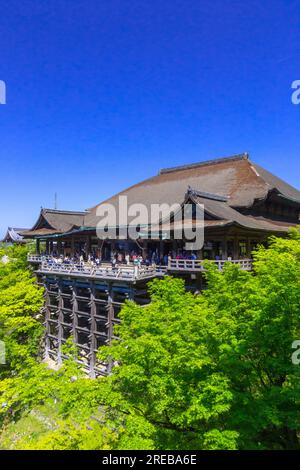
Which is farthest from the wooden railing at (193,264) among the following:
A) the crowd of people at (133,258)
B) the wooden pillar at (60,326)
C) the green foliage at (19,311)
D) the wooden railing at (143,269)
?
the wooden pillar at (60,326)

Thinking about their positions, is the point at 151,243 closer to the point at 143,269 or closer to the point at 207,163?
the point at 143,269

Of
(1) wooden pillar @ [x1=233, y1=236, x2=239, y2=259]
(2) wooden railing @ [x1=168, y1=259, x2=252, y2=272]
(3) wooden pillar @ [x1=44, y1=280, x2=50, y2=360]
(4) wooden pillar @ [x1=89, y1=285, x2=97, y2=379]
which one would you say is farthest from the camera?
(3) wooden pillar @ [x1=44, y1=280, x2=50, y2=360]

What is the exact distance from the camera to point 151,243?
27.4m

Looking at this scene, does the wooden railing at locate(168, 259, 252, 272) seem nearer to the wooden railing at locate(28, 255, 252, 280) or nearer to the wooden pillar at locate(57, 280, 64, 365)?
the wooden railing at locate(28, 255, 252, 280)

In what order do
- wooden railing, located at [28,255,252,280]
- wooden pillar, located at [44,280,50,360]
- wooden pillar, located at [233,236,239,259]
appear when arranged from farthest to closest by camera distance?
wooden pillar, located at [44,280,50,360] → wooden pillar, located at [233,236,239,259] → wooden railing, located at [28,255,252,280]

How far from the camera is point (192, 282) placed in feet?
69.1

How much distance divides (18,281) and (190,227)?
782 inches

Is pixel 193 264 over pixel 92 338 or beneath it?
over

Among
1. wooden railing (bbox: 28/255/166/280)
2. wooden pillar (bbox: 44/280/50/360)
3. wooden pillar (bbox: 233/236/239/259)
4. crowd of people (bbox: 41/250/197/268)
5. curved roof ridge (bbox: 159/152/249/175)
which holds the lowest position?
wooden pillar (bbox: 44/280/50/360)

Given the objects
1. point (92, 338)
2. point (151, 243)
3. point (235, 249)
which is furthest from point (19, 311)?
point (235, 249)

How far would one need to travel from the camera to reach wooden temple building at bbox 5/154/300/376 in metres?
20.6

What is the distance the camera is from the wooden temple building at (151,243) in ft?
67.5

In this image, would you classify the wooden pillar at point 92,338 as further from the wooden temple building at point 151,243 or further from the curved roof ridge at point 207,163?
the curved roof ridge at point 207,163

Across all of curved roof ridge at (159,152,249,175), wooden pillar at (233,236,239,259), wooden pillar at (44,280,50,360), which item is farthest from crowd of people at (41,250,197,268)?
curved roof ridge at (159,152,249,175)
